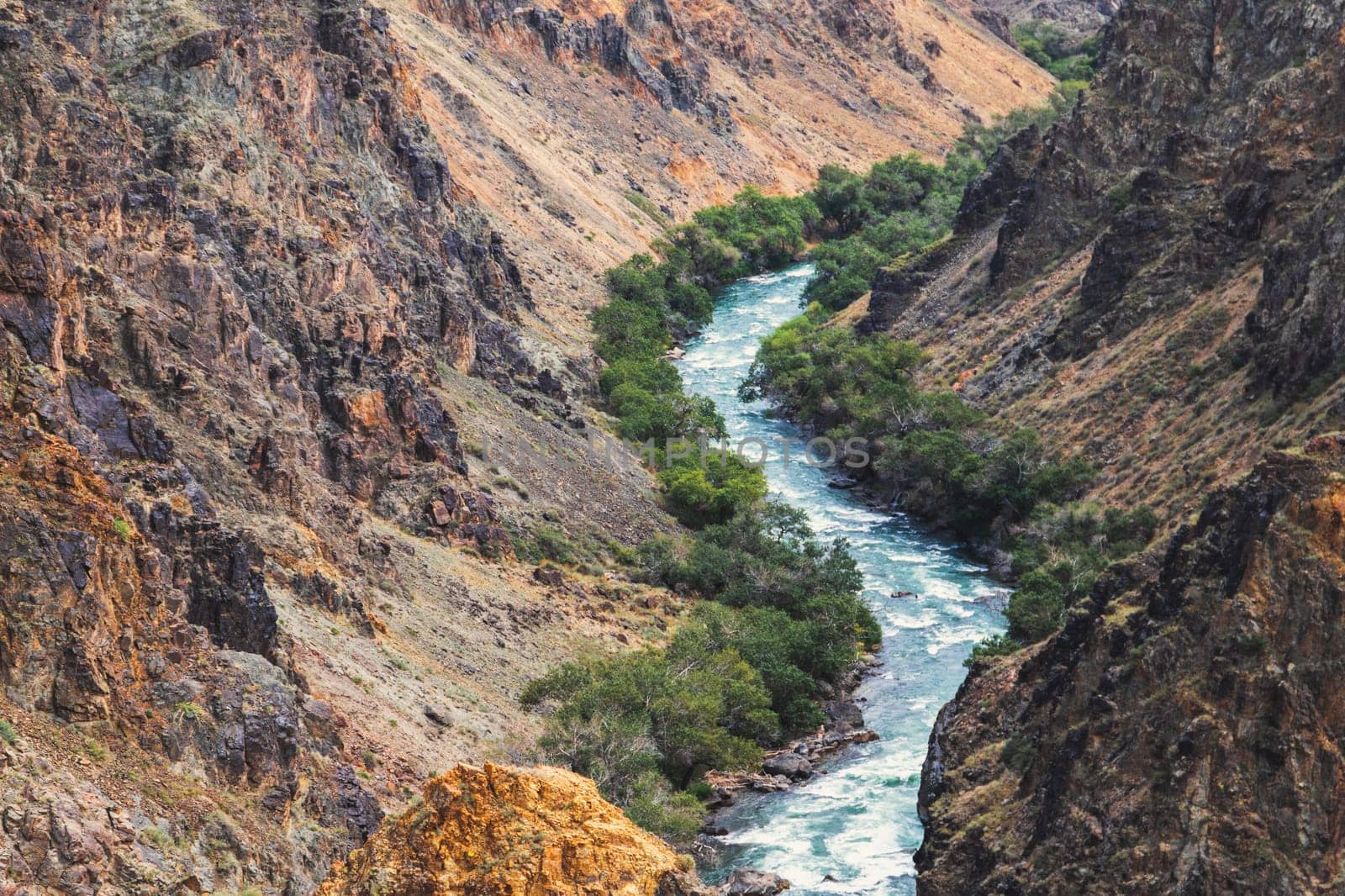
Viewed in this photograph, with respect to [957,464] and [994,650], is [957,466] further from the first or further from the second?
[994,650]

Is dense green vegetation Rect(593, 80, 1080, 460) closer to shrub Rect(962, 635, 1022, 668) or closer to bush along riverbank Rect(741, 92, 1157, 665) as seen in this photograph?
bush along riverbank Rect(741, 92, 1157, 665)

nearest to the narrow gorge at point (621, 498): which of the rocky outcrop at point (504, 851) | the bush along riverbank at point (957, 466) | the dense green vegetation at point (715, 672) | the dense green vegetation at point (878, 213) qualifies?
the rocky outcrop at point (504, 851)

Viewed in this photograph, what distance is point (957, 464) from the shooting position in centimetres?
9731

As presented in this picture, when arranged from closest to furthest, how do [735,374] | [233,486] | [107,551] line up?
[107,551]
[233,486]
[735,374]

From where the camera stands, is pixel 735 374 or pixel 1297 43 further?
pixel 735 374

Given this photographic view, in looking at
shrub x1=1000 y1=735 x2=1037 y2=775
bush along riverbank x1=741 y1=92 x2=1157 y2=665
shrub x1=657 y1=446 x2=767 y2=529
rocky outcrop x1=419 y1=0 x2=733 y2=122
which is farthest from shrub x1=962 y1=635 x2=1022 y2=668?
rocky outcrop x1=419 y1=0 x2=733 y2=122

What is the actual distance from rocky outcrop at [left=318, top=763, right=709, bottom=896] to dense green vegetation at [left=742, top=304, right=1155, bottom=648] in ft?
126

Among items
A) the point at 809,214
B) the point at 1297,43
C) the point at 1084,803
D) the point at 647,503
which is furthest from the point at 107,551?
the point at 809,214

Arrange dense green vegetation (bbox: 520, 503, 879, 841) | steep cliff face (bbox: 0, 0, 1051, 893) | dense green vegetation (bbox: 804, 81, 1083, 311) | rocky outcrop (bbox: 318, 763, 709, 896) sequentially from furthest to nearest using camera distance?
dense green vegetation (bbox: 804, 81, 1083, 311), dense green vegetation (bbox: 520, 503, 879, 841), steep cliff face (bbox: 0, 0, 1051, 893), rocky outcrop (bbox: 318, 763, 709, 896)

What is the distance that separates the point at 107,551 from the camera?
41.3 metres

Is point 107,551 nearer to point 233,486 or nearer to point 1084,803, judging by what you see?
point 233,486

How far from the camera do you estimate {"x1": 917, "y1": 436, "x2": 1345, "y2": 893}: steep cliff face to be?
149ft

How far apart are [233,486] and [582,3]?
121 m

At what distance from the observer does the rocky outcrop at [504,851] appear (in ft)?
102
